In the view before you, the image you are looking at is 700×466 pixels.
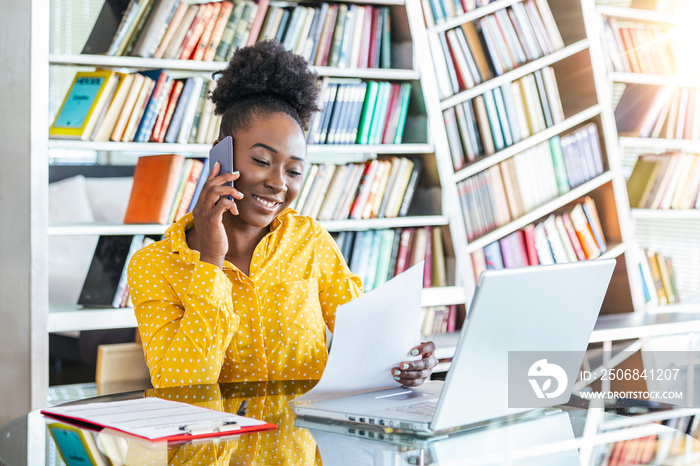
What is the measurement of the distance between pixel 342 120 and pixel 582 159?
1.10 meters

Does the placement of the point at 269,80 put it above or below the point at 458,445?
above

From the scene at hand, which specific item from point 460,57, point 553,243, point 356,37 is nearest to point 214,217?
point 356,37

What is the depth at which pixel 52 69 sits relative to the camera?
224cm

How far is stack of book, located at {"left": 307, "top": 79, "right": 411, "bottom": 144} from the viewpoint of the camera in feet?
8.75

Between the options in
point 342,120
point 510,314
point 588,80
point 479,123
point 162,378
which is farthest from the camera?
point 588,80

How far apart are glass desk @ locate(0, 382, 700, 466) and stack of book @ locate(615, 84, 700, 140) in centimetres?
250

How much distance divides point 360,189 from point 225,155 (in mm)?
1320

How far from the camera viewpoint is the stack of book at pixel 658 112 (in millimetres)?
3297

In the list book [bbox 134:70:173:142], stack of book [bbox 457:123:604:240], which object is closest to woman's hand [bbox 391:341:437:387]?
book [bbox 134:70:173:142]

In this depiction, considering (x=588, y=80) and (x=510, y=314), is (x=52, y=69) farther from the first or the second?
(x=588, y=80)

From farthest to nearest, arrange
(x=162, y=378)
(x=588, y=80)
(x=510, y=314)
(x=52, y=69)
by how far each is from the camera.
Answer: (x=588, y=80)
(x=52, y=69)
(x=162, y=378)
(x=510, y=314)

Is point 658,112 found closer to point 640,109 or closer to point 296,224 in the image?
point 640,109

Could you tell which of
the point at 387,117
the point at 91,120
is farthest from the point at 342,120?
the point at 91,120

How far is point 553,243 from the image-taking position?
3.04m
